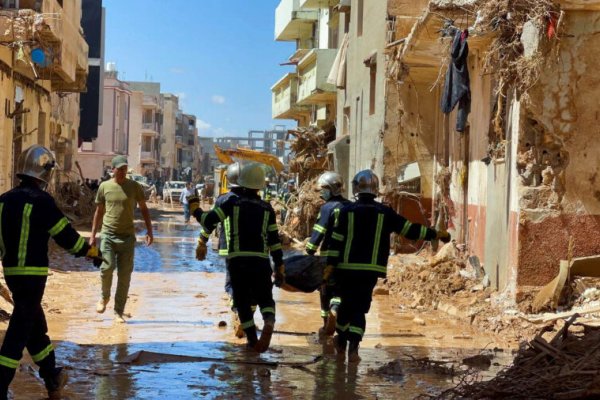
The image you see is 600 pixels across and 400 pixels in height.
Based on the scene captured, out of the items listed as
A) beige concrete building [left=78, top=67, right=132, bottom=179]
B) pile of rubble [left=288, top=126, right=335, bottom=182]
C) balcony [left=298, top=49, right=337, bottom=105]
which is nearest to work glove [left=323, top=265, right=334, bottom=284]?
pile of rubble [left=288, top=126, right=335, bottom=182]

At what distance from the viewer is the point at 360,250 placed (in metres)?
8.98

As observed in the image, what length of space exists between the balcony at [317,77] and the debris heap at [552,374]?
31.5 meters

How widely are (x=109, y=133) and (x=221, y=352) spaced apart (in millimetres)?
67072

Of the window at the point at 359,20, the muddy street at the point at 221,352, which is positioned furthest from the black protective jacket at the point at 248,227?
the window at the point at 359,20

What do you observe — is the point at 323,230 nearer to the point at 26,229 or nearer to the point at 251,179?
the point at 251,179

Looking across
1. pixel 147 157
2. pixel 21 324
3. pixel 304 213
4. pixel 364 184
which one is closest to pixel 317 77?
pixel 304 213

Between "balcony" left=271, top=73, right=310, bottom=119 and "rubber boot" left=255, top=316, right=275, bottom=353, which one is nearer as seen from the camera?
"rubber boot" left=255, top=316, right=275, bottom=353

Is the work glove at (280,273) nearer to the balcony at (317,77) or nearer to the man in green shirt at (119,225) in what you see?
the man in green shirt at (119,225)

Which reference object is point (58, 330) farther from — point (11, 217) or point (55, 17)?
point (55, 17)

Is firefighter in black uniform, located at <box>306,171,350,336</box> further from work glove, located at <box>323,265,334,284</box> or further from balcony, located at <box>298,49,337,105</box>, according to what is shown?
balcony, located at <box>298,49,337,105</box>

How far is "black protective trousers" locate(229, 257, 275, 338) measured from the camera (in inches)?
363

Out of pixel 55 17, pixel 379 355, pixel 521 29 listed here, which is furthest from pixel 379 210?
pixel 55 17

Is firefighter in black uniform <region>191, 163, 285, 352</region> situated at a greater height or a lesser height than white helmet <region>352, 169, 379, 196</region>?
lesser

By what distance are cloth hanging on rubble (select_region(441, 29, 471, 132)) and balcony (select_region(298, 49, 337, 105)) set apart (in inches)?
909
